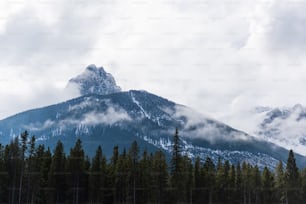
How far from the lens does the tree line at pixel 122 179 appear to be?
349 ft

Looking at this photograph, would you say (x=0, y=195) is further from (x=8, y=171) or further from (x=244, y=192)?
(x=244, y=192)

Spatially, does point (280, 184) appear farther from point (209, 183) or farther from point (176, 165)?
point (176, 165)

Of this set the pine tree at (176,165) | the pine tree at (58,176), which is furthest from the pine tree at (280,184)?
the pine tree at (58,176)

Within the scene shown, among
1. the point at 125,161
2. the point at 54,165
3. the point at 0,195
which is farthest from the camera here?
the point at 125,161

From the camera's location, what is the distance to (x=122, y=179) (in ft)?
385

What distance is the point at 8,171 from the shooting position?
344ft

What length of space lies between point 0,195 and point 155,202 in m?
37.1

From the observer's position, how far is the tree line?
349 feet

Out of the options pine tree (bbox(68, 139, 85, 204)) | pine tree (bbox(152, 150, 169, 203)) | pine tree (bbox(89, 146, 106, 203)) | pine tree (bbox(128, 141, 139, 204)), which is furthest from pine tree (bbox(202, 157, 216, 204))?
pine tree (bbox(68, 139, 85, 204))

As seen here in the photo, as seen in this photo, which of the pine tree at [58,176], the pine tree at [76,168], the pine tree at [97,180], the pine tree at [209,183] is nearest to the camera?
the pine tree at [58,176]

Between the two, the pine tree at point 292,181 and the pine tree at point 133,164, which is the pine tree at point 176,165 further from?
the pine tree at point 292,181

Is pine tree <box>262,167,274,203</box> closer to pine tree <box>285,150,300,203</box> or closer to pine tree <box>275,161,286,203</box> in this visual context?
pine tree <box>275,161,286,203</box>

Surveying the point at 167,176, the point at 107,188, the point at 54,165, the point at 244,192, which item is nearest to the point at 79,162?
the point at 54,165

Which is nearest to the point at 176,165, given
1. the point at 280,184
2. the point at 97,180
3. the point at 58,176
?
the point at 97,180
